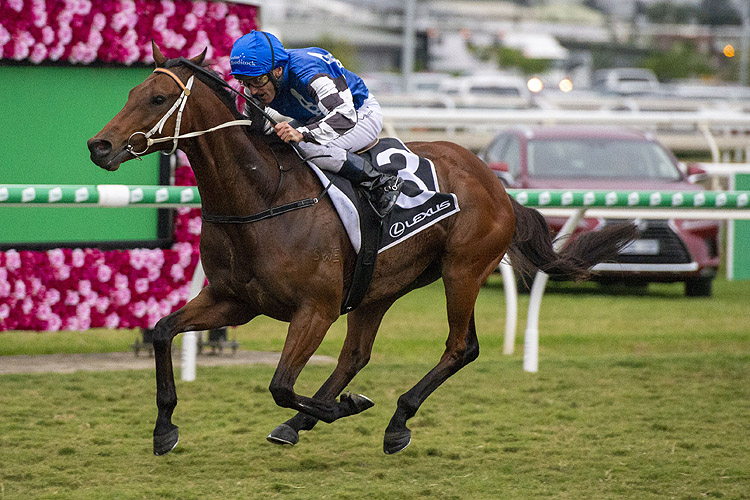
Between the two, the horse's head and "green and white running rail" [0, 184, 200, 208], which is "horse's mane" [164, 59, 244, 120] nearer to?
the horse's head

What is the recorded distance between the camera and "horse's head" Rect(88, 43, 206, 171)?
412 centimetres

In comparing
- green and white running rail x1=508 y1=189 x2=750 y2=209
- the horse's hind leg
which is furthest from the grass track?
green and white running rail x1=508 y1=189 x2=750 y2=209

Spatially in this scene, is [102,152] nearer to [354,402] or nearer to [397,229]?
[397,229]

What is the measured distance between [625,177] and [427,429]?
5584mm

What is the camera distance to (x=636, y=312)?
9.77m

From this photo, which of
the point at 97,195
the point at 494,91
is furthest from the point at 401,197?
the point at 494,91

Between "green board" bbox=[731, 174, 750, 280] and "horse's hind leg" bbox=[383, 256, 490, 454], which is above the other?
"horse's hind leg" bbox=[383, 256, 490, 454]

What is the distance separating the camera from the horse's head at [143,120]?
13.5 feet

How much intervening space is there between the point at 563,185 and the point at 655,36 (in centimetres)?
7664

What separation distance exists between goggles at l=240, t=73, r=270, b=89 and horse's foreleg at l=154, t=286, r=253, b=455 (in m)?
0.85

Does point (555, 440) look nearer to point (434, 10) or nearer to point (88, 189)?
point (88, 189)

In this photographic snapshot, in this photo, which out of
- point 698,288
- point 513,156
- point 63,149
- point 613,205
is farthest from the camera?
point 513,156

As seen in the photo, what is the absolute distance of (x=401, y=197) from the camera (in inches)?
197

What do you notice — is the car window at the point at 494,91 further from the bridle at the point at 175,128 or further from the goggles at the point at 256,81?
the bridle at the point at 175,128
